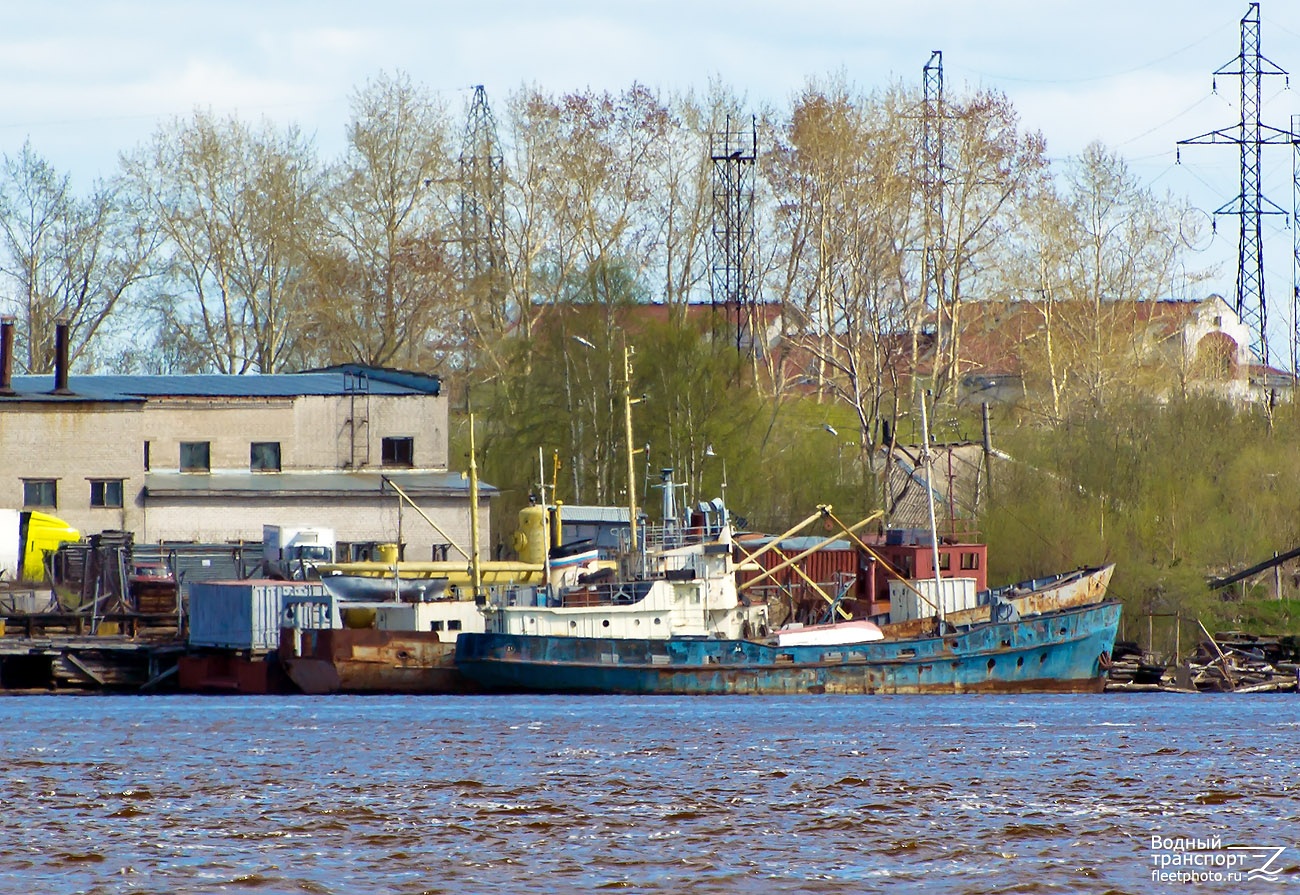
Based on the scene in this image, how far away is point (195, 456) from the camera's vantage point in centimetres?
6419

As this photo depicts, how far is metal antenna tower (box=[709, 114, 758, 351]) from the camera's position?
65.0 m

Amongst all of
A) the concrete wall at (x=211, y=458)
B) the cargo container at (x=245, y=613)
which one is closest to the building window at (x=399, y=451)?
the concrete wall at (x=211, y=458)

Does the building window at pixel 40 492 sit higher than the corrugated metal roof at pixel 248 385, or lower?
lower

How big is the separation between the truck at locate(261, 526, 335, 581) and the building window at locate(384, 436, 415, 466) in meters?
6.52

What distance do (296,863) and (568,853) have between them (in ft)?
9.90

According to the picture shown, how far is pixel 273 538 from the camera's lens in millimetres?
57750

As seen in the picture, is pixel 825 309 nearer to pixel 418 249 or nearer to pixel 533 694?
pixel 418 249

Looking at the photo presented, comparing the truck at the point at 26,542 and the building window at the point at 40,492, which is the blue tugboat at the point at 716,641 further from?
the building window at the point at 40,492

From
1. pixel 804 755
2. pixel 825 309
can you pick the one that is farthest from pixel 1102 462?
pixel 804 755

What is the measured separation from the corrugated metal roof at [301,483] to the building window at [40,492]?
110 inches

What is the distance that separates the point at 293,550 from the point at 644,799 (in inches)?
1197

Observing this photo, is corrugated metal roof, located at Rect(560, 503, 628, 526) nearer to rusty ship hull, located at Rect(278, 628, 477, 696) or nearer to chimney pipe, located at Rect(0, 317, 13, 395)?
rusty ship hull, located at Rect(278, 628, 477, 696)

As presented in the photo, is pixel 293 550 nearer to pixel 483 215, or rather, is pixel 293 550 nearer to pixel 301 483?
pixel 301 483

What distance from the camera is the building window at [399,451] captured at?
65.2m
